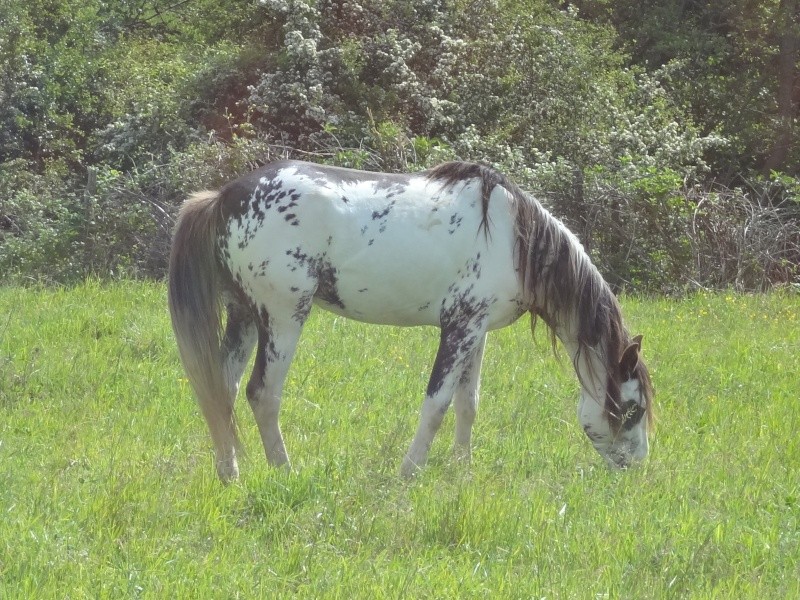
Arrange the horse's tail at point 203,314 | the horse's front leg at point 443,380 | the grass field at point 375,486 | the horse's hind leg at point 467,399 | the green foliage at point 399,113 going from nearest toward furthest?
1. the grass field at point 375,486
2. the horse's tail at point 203,314
3. the horse's front leg at point 443,380
4. the horse's hind leg at point 467,399
5. the green foliage at point 399,113

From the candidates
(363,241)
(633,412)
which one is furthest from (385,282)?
(633,412)

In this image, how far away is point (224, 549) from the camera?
4.00m

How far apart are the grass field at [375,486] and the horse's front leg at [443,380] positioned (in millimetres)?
176

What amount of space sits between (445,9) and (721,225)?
587 cm

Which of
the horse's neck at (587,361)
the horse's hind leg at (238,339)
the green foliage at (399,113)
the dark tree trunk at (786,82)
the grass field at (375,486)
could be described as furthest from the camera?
the dark tree trunk at (786,82)

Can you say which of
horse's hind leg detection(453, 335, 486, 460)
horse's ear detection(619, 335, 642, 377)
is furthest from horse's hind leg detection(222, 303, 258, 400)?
horse's ear detection(619, 335, 642, 377)

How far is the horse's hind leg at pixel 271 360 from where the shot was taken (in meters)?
5.18

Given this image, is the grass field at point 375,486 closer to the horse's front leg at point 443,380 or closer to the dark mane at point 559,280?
the horse's front leg at point 443,380

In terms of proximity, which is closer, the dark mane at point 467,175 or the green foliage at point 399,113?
the dark mane at point 467,175

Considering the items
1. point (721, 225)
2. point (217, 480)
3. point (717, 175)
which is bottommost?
point (717, 175)


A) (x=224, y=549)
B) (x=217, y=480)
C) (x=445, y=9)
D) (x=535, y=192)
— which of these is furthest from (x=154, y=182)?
(x=224, y=549)

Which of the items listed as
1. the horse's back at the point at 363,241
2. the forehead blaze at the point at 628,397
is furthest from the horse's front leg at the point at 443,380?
the forehead blaze at the point at 628,397

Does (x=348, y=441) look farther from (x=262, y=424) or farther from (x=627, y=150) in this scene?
(x=627, y=150)

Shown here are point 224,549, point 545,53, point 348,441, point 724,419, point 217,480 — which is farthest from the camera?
point 545,53
